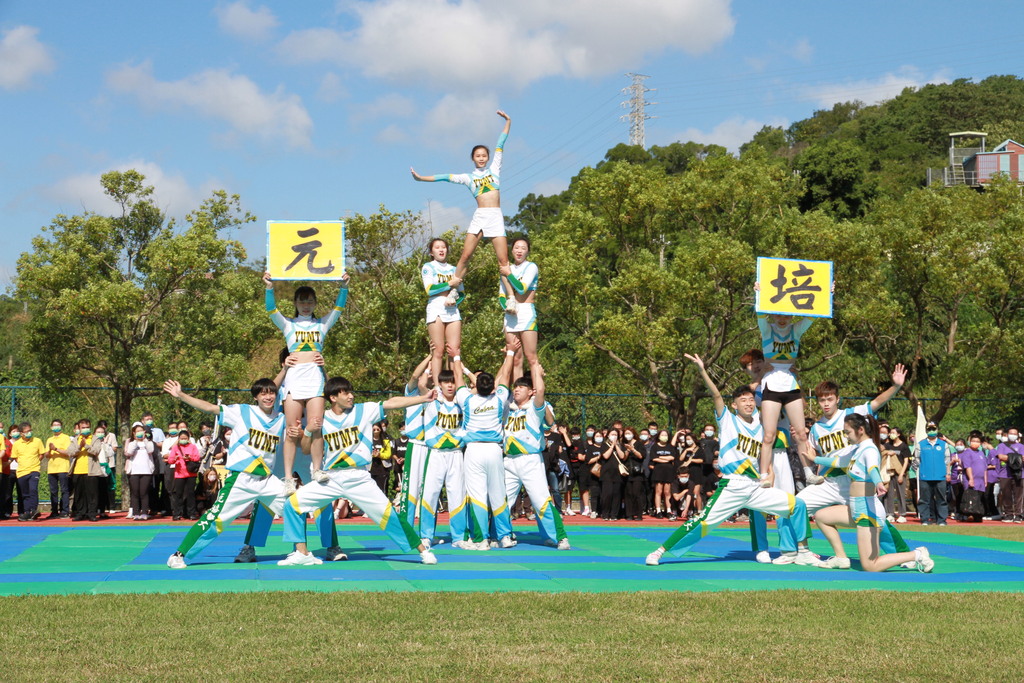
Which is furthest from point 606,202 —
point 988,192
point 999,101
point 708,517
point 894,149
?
point 999,101

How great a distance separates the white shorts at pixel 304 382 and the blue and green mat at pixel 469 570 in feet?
6.03

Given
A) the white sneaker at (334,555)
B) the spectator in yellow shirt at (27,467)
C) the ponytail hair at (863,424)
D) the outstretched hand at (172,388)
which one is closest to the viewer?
the outstretched hand at (172,388)

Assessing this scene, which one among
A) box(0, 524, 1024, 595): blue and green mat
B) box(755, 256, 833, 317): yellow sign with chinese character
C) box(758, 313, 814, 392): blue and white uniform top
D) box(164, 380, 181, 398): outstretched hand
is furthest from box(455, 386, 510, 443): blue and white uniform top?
box(164, 380, 181, 398): outstretched hand

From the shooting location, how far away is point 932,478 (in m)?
19.6

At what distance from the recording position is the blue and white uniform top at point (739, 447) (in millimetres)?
11367

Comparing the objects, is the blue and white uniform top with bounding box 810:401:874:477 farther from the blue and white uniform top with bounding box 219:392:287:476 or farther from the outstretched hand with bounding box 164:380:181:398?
the outstretched hand with bounding box 164:380:181:398

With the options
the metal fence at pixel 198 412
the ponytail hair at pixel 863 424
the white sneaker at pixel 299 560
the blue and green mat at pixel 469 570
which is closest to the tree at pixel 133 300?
the metal fence at pixel 198 412

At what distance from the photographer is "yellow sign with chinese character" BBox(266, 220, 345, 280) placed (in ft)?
39.3

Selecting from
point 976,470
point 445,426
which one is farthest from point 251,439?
point 976,470

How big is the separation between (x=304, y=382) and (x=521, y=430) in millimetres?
2918

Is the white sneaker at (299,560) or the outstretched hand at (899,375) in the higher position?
the outstretched hand at (899,375)

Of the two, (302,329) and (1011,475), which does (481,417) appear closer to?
(302,329)

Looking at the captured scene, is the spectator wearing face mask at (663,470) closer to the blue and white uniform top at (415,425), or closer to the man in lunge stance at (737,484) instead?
the blue and white uniform top at (415,425)

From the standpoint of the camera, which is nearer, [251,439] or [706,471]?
[251,439]
